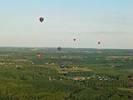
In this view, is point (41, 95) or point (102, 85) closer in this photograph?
point (41, 95)

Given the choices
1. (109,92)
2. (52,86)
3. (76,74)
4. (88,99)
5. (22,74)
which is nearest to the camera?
(88,99)

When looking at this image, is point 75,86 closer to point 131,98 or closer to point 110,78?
point 131,98

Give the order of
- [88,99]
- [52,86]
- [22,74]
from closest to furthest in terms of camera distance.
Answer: [88,99] < [52,86] < [22,74]

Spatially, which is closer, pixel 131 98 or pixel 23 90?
pixel 131 98

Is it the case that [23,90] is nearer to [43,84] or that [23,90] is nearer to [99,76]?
[43,84]

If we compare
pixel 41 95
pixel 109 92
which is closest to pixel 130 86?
pixel 109 92

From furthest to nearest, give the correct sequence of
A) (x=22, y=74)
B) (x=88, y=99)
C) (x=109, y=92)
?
(x=22, y=74) → (x=109, y=92) → (x=88, y=99)

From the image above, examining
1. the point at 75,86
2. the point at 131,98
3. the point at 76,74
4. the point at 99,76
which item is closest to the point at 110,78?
the point at 99,76

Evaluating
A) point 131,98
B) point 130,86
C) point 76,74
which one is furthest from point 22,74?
point 131,98

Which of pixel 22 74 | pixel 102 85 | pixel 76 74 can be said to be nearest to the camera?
pixel 102 85
